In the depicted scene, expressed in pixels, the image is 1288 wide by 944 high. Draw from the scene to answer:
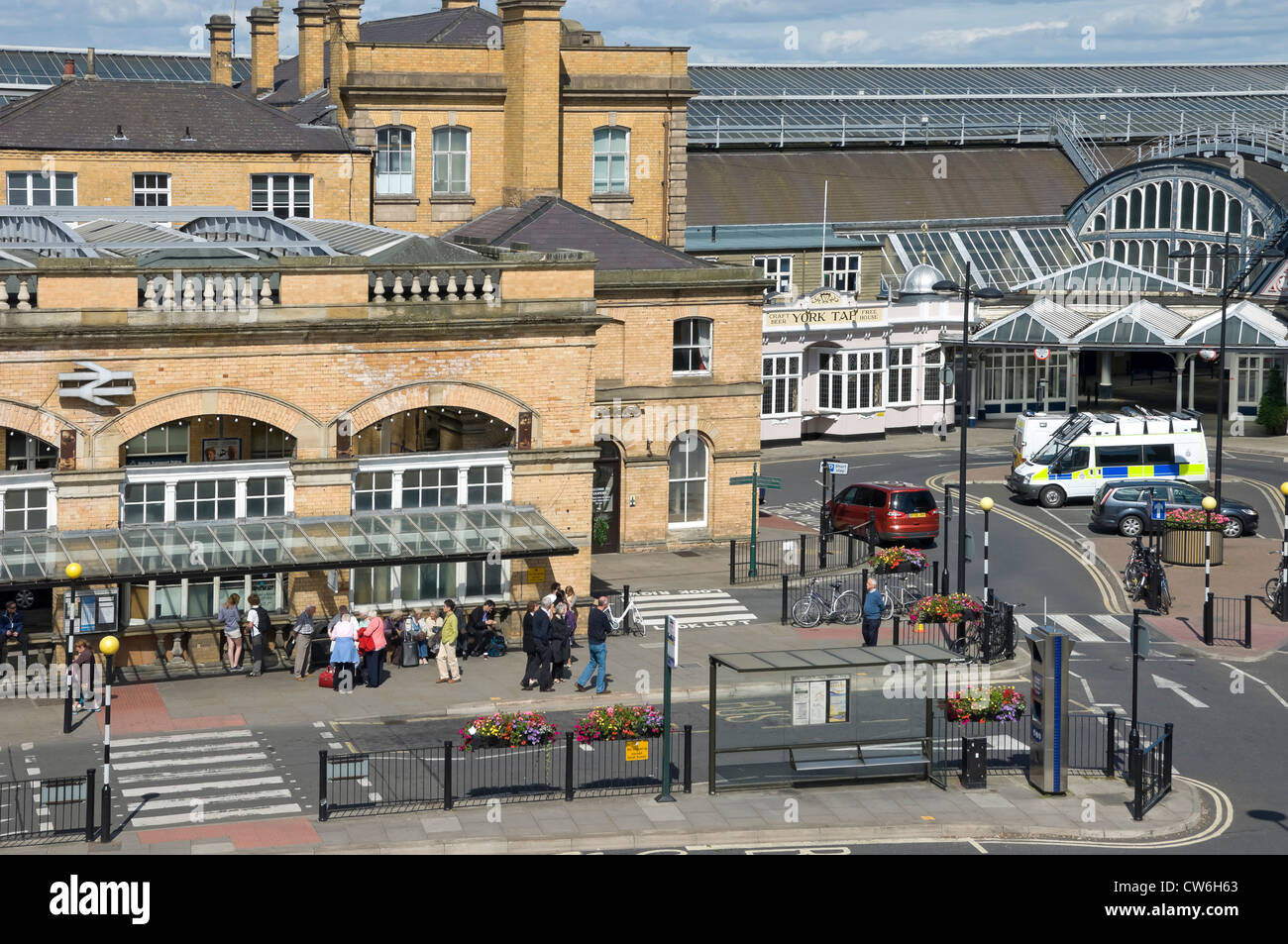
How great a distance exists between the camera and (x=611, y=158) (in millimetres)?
56938

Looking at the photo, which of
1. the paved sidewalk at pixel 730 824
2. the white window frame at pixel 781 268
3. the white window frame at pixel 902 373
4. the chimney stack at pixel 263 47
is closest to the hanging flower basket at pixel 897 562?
the paved sidewalk at pixel 730 824

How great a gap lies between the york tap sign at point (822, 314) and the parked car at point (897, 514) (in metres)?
16.9

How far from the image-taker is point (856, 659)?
1100 inches

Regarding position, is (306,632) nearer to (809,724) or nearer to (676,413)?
(809,724)

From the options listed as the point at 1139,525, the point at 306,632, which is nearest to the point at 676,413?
the point at 1139,525

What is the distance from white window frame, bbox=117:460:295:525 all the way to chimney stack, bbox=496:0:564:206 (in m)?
21.6

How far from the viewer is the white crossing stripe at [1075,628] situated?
128 feet

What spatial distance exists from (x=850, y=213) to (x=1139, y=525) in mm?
29927

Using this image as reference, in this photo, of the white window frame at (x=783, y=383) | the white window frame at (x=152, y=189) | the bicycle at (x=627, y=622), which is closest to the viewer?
the bicycle at (x=627, y=622)

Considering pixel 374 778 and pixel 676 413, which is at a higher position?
pixel 676 413

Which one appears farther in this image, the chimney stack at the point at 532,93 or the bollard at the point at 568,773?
the chimney stack at the point at 532,93

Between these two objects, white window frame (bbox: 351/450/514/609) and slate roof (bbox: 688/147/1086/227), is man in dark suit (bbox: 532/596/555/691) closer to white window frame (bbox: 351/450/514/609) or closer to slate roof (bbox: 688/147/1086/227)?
white window frame (bbox: 351/450/514/609)

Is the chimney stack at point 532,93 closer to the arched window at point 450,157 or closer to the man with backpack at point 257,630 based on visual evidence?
the arched window at point 450,157

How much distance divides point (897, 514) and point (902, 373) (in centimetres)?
2196
